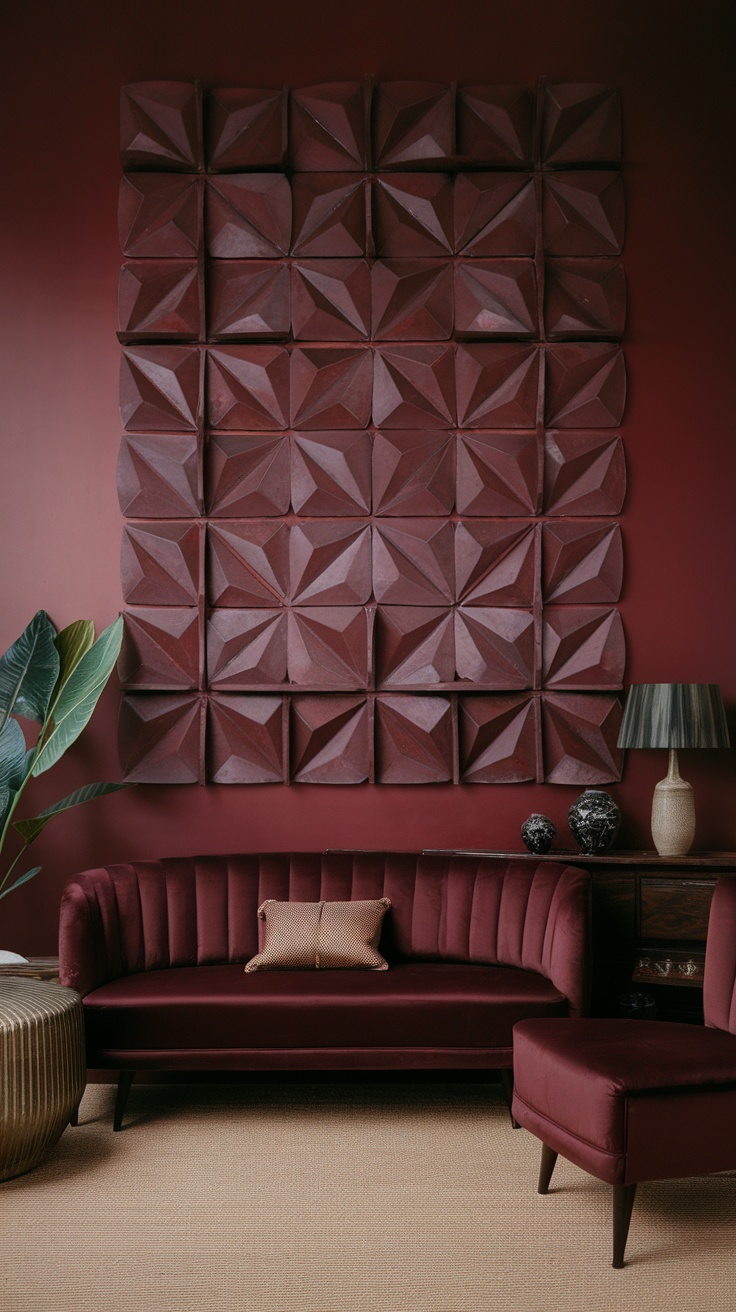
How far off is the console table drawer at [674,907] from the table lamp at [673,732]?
0.56 feet

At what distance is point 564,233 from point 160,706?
8.56 feet

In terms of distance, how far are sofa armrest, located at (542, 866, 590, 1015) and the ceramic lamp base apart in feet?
1.92

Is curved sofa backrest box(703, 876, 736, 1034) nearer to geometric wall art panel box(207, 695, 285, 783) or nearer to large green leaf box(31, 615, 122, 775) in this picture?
geometric wall art panel box(207, 695, 285, 783)

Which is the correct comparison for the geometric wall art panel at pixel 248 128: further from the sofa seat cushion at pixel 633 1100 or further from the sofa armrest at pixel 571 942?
the sofa seat cushion at pixel 633 1100

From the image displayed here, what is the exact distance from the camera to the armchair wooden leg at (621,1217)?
240 cm

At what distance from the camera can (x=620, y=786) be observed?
420cm

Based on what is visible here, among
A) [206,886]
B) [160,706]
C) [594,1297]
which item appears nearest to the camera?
[594,1297]

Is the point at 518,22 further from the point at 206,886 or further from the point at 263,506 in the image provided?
the point at 206,886

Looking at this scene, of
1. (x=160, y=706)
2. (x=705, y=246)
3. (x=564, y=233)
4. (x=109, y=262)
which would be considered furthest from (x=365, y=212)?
(x=160, y=706)

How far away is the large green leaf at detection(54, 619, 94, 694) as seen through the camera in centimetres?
403

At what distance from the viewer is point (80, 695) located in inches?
150

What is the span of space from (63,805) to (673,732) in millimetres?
2353

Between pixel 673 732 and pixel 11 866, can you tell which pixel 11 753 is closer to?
pixel 11 866

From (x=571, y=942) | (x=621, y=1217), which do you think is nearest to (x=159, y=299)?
(x=571, y=942)
